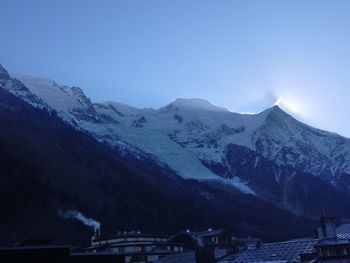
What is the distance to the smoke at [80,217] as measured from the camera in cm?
16538

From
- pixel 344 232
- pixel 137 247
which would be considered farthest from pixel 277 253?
pixel 137 247

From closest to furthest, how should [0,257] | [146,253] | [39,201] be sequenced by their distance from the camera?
[0,257] → [146,253] → [39,201]

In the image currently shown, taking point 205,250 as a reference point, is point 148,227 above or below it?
above

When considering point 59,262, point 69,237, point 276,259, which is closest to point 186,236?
point 69,237

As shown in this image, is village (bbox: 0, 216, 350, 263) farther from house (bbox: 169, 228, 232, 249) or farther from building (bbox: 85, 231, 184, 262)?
house (bbox: 169, 228, 232, 249)

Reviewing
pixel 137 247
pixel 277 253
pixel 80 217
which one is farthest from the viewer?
pixel 80 217

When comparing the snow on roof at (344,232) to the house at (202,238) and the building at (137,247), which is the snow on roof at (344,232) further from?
the house at (202,238)

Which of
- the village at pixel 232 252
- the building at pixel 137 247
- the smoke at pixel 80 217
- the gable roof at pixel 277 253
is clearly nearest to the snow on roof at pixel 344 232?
the village at pixel 232 252

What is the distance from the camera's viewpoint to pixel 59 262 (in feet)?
156

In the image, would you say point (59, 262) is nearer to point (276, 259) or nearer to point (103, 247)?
point (276, 259)

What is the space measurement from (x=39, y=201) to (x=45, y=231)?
92.3 feet

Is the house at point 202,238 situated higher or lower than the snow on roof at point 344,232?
higher

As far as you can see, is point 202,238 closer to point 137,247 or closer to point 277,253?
point 137,247

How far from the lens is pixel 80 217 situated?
560 feet
